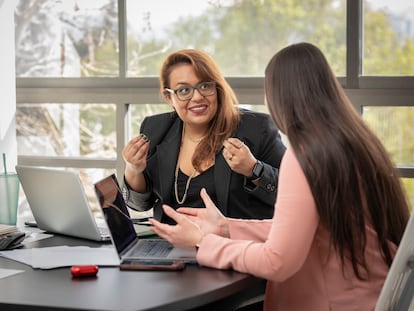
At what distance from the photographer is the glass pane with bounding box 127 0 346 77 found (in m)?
3.95

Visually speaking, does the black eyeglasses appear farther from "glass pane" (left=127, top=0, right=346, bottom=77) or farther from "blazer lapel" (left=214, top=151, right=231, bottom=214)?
"glass pane" (left=127, top=0, right=346, bottom=77)

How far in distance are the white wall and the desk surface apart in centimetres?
224

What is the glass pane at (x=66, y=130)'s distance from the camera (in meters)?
4.51

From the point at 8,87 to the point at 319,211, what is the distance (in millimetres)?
2803

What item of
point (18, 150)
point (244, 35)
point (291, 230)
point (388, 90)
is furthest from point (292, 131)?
point (18, 150)

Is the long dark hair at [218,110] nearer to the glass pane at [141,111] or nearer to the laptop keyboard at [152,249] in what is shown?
the laptop keyboard at [152,249]

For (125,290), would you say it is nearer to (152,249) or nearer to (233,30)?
(152,249)

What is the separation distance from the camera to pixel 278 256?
1930mm

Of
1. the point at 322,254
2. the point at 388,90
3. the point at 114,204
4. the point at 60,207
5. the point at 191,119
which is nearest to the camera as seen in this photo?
the point at 322,254

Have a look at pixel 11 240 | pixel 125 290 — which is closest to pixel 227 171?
pixel 11 240

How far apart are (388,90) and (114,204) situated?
199cm

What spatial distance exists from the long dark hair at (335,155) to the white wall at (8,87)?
2.55m

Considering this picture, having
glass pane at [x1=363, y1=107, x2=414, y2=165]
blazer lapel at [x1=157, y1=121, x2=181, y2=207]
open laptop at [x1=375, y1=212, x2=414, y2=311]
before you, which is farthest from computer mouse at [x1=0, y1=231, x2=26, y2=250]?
glass pane at [x1=363, y1=107, x2=414, y2=165]

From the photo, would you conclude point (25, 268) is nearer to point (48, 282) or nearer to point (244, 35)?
point (48, 282)
